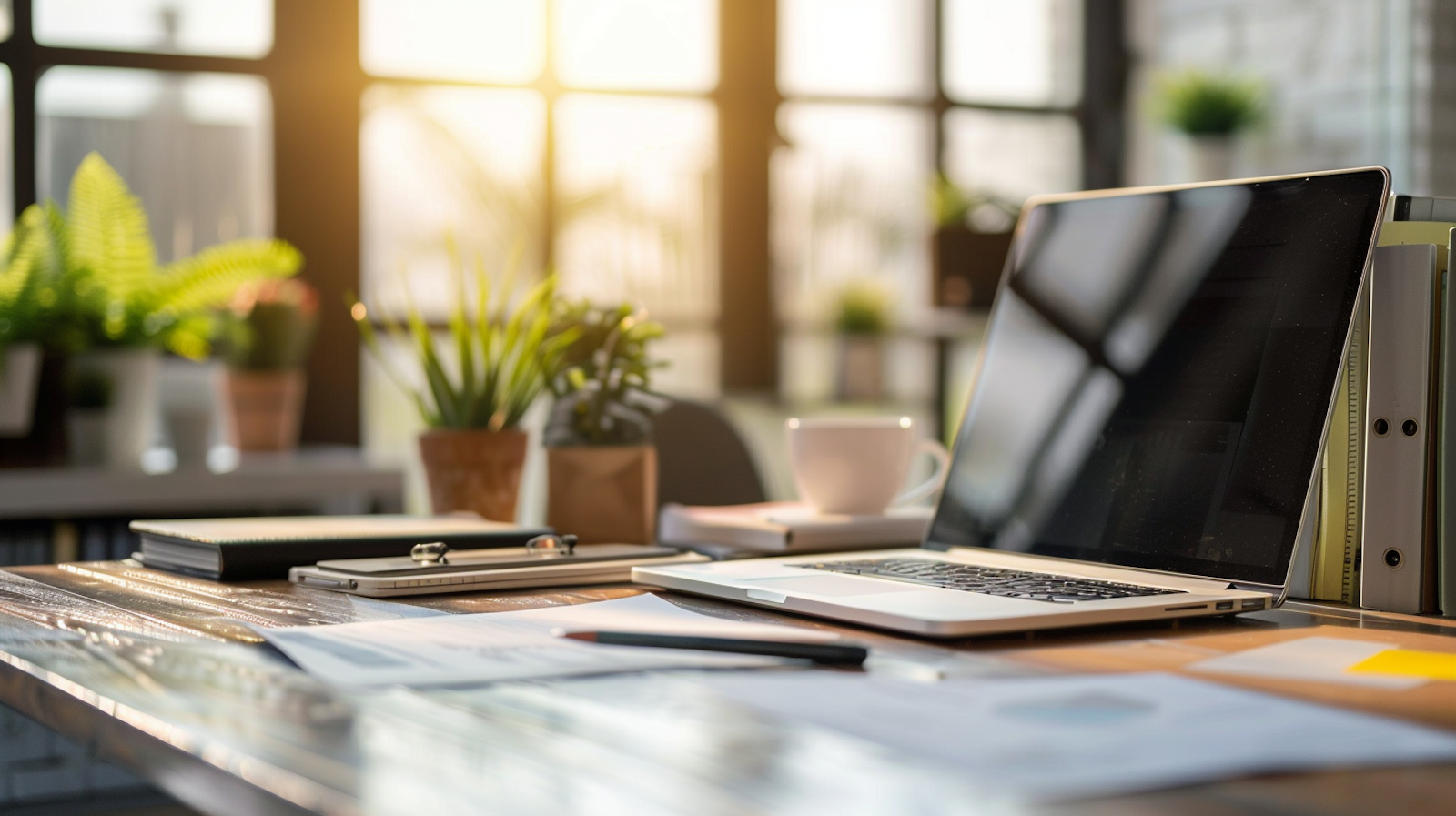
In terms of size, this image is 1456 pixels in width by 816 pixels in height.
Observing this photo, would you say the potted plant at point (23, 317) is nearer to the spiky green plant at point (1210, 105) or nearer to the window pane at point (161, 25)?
the window pane at point (161, 25)

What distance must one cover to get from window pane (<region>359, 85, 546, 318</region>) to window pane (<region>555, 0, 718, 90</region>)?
0.15 metres

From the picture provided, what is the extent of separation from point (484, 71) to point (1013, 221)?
1372 millimetres

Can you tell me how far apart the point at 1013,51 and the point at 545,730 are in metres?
3.51

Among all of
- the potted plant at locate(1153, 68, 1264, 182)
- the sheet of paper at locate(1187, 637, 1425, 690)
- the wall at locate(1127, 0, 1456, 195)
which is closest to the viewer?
the sheet of paper at locate(1187, 637, 1425, 690)

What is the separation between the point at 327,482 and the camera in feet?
7.38

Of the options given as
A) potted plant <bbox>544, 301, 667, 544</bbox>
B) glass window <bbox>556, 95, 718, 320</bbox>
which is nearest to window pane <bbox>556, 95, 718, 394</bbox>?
glass window <bbox>556, 95, 718, 320</bbox>

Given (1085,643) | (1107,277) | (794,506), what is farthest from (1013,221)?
(1085,643)

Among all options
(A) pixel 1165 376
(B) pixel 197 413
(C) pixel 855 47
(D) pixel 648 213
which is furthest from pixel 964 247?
(A) pixel 1165 376

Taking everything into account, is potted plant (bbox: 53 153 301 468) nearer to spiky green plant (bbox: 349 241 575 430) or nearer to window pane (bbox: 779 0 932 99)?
spiky green plant (bbox: 349 241 575 430)

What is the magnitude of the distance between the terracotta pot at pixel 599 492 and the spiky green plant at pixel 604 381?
11 millimetres

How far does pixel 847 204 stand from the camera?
3.53 m

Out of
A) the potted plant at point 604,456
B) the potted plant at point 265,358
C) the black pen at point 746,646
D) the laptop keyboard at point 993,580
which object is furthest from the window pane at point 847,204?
the black pen at point 746,646

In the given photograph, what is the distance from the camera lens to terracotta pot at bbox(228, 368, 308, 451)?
8.05 ft

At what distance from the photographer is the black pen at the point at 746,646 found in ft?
2.03
